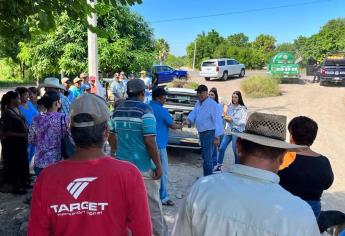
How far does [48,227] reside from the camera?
2049 mm

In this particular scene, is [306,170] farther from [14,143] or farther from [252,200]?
[14,143]

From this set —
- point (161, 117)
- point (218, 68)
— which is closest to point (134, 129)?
point (161, 117)

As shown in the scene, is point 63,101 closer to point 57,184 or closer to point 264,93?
point 57,184

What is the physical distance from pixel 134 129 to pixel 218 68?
26924mm

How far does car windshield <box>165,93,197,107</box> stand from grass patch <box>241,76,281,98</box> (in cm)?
1437

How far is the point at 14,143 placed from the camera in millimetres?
6219

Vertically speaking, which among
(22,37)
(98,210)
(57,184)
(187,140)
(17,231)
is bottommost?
(17,231)

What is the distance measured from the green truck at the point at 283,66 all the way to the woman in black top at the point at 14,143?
76.5 feet

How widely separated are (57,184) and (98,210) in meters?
0.24

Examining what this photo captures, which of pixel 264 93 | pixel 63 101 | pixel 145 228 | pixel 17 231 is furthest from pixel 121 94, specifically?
pixel 264 93

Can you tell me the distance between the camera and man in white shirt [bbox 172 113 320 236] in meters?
1.70

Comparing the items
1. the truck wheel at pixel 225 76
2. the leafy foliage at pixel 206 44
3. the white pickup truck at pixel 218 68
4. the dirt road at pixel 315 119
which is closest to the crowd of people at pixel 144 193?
the dirt road at pixel 315 119

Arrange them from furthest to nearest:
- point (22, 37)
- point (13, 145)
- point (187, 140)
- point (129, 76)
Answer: point (129, 76)
point (187, 140)
point (13, 145)
point (22, 37)

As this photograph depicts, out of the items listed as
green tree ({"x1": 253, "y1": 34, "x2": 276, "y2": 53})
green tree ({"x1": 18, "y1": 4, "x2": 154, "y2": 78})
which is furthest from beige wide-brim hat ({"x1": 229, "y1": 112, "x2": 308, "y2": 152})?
green tree ({"x1": 253, "y1": 34, "x2": 276, "y2": 53})
